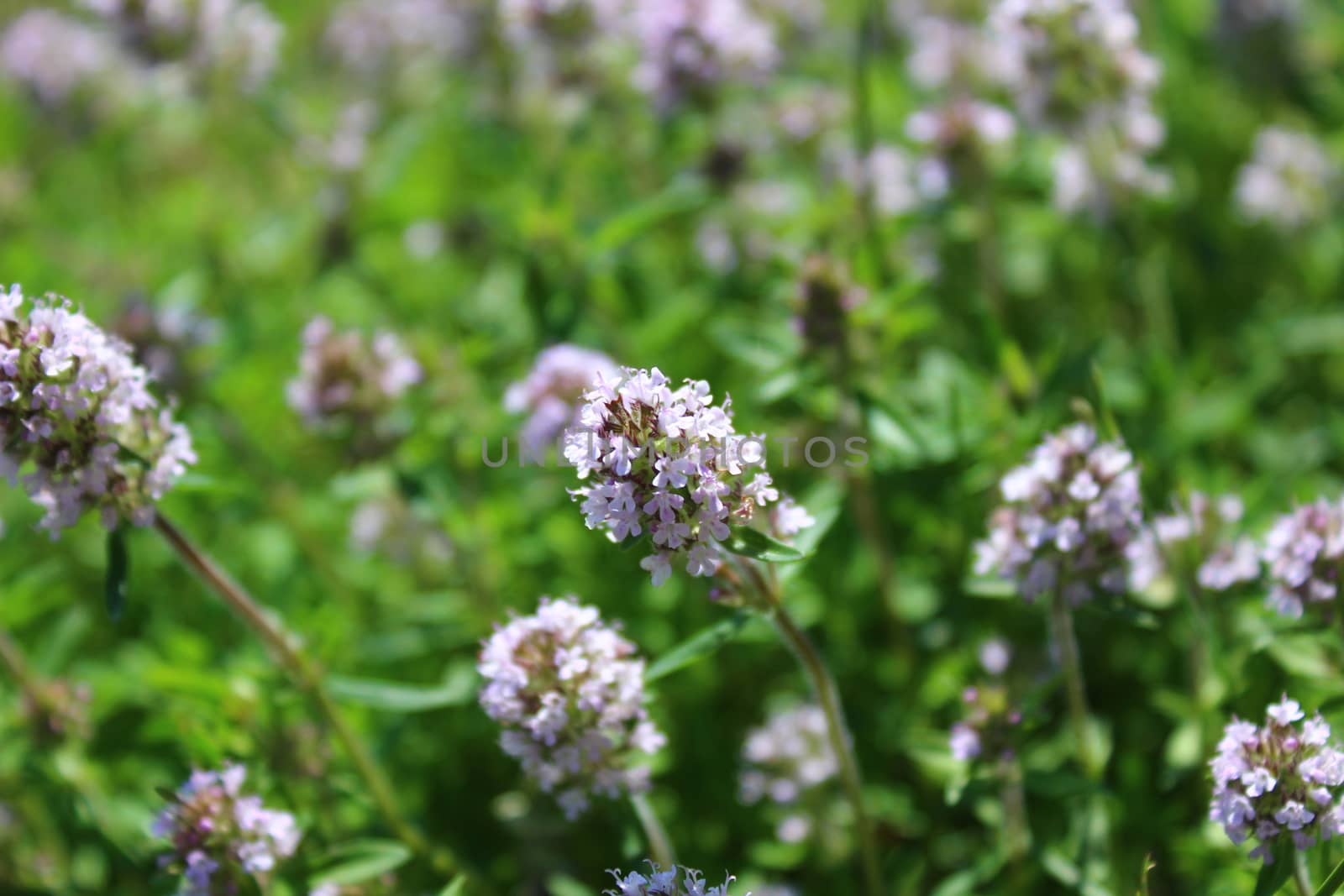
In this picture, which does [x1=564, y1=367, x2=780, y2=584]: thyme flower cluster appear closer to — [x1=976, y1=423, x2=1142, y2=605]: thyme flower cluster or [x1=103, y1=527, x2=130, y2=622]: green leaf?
[x1=976, y1=423, x2=1142, y2=605]: thyme flower cluster

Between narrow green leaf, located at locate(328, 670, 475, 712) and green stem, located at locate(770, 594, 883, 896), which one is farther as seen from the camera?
narrow green leaf, located at locate(328, 670, 475, 712)

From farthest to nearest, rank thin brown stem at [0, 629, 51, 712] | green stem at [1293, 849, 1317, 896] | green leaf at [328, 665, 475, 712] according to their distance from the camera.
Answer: thin brown stem at [0, 629, 51, 712] < green leaf at [328, 665, 475, 712] < green stem at [1293, 849, 1317, 896]

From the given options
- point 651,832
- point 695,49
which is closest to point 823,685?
Result: point 651,832

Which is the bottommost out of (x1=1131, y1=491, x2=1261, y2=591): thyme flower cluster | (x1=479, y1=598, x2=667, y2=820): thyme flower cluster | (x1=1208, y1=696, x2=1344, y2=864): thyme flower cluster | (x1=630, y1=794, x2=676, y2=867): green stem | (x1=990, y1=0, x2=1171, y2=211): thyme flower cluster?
(x1=1208, y1=696, x2=1344, y2=864): thyme flower cluster

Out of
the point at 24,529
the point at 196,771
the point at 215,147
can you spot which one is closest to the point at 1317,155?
the point at 196,771

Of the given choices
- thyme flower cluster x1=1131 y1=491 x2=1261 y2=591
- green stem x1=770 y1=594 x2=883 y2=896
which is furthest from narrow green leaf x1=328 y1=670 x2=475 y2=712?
thyme flower cluster x1=1131 y1=491 x2=1261 y2=591

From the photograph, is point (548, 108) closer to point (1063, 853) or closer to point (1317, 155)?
point (1317, 155)

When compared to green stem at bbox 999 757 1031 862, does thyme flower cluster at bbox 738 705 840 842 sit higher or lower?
higher
